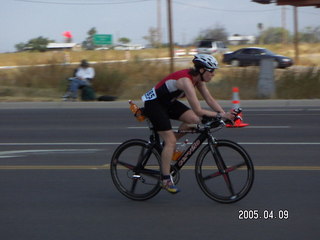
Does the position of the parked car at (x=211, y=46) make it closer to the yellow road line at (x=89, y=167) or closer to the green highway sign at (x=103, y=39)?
the green highway sign at (x=103, y=39)

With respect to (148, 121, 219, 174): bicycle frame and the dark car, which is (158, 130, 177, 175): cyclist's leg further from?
the dark car

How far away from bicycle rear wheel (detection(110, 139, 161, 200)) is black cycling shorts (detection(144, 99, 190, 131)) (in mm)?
366

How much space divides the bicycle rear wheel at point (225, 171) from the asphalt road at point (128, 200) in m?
0.14

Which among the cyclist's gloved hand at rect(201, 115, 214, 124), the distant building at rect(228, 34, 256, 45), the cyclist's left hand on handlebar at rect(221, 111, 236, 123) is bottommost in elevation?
the cyclist's gloved hand at rect(201, 115, 214, 124)

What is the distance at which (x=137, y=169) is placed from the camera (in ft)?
23.0

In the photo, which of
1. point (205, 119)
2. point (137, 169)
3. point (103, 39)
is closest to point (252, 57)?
point (103, 39)

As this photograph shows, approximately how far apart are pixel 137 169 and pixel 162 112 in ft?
2.67

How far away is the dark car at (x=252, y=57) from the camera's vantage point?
127ft

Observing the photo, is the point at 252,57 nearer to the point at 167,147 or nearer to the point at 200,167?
the point at 200,167

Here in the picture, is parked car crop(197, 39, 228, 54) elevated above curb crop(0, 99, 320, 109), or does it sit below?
above

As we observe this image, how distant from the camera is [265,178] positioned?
8109 mm

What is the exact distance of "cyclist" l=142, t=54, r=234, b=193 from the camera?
641 centimetres

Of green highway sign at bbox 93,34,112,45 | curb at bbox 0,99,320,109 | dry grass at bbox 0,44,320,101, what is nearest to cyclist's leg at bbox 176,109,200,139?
curb at bbox 0,99,320,109

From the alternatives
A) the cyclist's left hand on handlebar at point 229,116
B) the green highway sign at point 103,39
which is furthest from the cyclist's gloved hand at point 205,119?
the green highway sign at point 103,39
